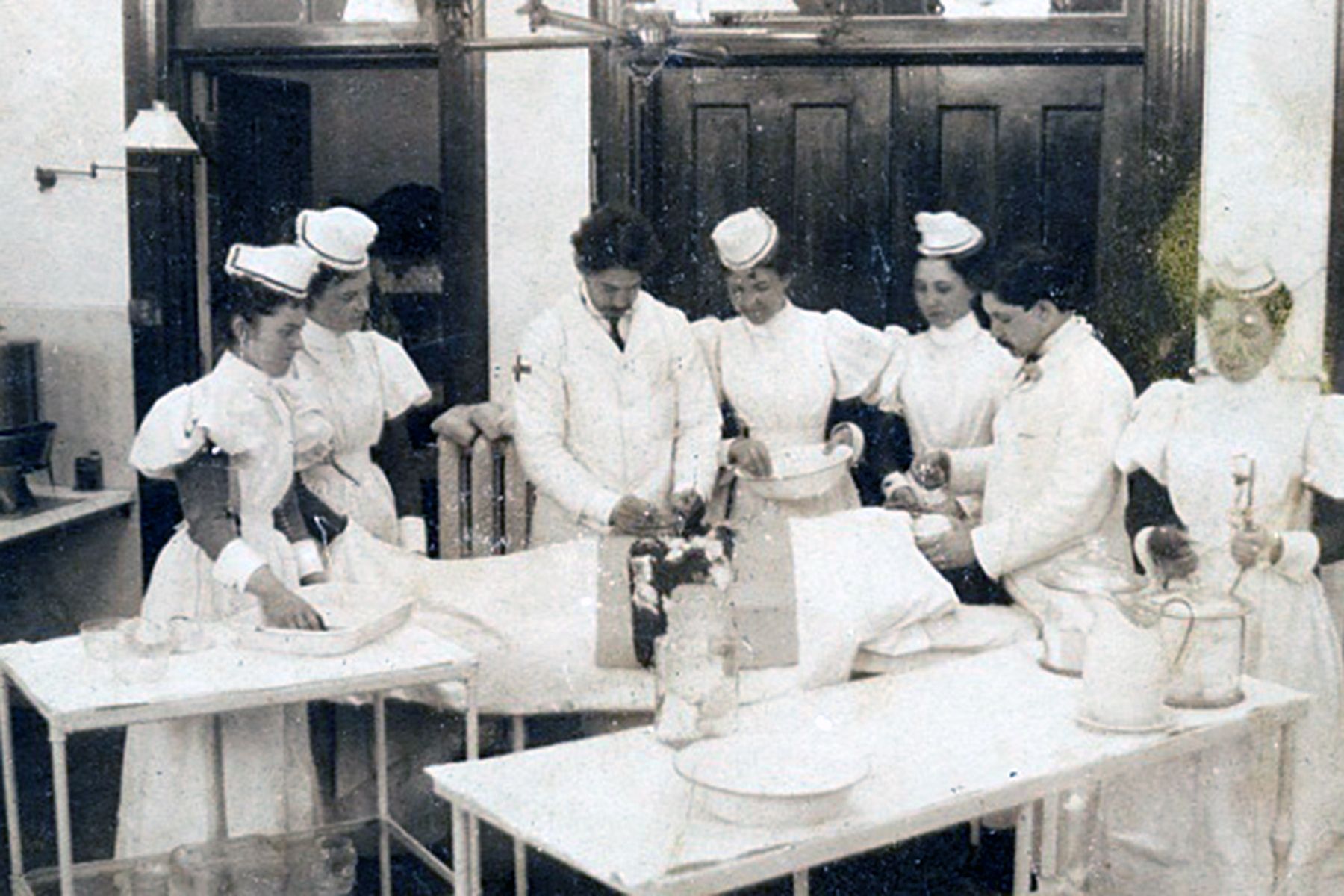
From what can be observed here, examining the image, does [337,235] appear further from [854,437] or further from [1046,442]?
[1046,442]

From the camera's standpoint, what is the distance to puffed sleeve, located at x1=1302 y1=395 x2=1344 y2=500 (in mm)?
3508

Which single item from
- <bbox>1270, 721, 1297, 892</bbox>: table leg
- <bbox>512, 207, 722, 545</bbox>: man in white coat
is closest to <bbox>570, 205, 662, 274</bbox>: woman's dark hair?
<bbox>512, 207, 722, 545</bbox>: man in white coat

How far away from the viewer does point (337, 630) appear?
3.30 metres

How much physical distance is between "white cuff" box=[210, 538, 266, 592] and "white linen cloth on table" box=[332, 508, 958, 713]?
18.2 inches

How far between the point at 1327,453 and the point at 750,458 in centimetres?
151

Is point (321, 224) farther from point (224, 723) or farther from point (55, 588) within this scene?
point (55, 588)

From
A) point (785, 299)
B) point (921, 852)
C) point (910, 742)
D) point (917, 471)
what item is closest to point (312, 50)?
point (785, 299)

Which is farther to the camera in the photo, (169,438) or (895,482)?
(895,482)

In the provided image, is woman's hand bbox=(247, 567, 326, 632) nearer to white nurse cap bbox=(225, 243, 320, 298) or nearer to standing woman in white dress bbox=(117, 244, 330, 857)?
standing woman in white dress bbox=(117, 244, 330, 857)

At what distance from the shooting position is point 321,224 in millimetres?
4031

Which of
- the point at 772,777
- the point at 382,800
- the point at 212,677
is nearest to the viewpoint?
the point at 772,777

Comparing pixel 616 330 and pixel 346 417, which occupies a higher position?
pixel 616 330

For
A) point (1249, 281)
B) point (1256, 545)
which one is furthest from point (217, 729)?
point (1249, 281)

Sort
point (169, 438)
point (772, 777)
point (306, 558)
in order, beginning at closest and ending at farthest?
point (772, 777), point (169, 438), point (306, 558)
